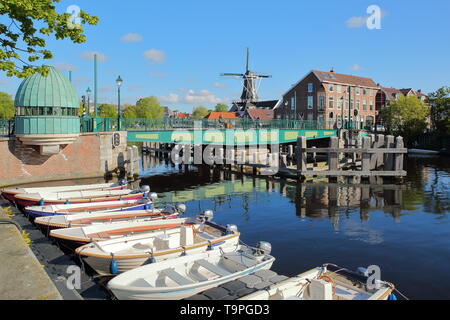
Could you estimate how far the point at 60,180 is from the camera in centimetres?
3019

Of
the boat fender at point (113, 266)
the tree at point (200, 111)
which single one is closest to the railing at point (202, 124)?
the boat fender at point (113, 266)

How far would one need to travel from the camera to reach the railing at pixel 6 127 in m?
29.3

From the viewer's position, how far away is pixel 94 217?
17188 mm

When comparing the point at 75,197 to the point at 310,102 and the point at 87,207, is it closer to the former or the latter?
the point at 87,207

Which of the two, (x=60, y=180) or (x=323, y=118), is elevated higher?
(x=323, y=118)

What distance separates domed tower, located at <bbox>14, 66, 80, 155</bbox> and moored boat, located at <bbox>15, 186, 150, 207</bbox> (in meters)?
7.35

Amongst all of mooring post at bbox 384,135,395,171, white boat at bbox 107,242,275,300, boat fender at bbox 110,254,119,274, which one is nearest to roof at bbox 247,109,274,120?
mooring post at bbox 384,135,395,171

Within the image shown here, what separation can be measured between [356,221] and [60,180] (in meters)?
23.2

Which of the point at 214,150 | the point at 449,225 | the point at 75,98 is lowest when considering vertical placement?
the point at 449,225

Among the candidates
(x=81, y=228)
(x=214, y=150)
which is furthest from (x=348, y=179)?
(x=81, y=228)

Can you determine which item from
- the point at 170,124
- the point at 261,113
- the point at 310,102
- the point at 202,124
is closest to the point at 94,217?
the point at 170,124

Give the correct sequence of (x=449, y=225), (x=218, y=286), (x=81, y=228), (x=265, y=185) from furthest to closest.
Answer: (x=265, y=185) < (x=449, y=225) < (x=81, y=228) < (x=218, y=286)

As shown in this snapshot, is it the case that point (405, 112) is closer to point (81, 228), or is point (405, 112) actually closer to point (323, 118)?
point (323, 118)

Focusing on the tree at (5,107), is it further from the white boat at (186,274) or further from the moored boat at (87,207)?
the white boat at (186,274)
